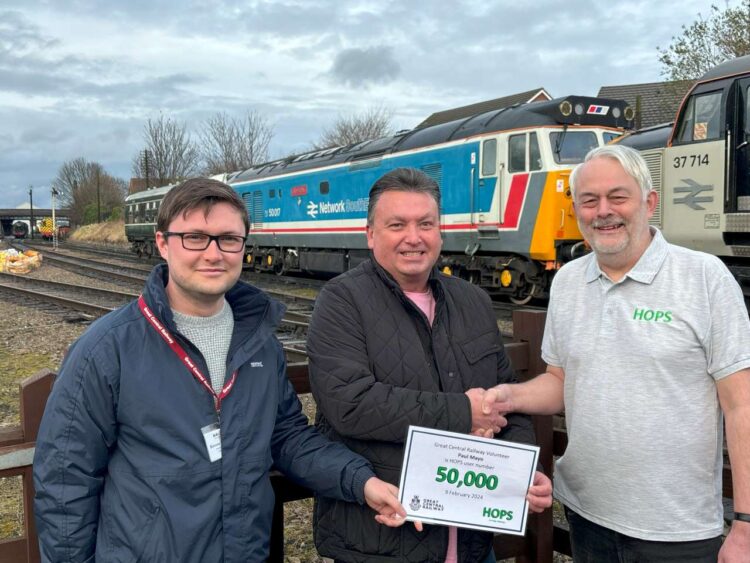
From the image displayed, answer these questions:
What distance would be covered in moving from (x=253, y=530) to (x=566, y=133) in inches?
419

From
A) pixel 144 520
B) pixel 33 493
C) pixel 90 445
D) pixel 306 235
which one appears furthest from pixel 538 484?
pixel 306 235

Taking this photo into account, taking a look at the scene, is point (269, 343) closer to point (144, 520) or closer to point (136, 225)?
point (144, 520)

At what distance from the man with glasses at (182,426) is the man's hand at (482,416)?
0.35 m

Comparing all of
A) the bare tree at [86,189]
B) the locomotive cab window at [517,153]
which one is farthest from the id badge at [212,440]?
the bare tree at [86,189]

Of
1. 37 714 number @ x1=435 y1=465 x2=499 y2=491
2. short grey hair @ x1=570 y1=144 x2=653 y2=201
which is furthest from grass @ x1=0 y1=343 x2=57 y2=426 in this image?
short grey hair @ x1=570 y1=144 x2=653 y2=201

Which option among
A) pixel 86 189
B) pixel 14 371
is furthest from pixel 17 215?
pixel 14 371

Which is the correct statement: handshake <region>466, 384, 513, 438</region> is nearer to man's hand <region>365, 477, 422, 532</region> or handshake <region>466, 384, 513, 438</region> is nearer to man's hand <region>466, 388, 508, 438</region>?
man's hand <region>466, 388, 508, 438</region>

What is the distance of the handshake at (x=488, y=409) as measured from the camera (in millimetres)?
2195

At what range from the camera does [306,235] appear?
59.0ft

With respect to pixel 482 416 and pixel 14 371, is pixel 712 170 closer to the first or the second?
pixel 482 416

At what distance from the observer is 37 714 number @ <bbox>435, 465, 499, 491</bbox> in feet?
7.09

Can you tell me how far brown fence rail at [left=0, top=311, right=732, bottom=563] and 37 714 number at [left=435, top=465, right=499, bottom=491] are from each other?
0.62m

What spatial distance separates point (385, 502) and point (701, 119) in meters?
8.46

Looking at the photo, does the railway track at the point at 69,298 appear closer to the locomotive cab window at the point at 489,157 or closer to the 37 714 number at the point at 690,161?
the locomotive cab window at the point at 489,157
